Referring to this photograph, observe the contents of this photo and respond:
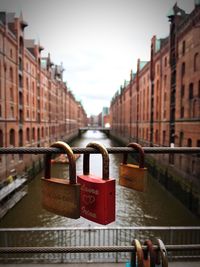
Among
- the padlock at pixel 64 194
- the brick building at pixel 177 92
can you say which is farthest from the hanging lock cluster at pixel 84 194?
the brick building at pixel 177 92

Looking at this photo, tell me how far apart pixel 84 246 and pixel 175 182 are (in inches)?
789

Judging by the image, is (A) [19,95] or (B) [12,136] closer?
(B) [12,136]

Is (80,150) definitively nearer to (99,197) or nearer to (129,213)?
(99,197)

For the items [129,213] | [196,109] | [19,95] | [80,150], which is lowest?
[129,213]

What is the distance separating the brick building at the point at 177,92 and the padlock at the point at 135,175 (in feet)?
55.3

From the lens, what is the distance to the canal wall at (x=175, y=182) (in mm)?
16237

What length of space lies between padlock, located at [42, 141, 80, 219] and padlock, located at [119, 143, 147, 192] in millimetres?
500

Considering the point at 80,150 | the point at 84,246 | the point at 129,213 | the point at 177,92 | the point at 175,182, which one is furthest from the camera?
the point at 177,92

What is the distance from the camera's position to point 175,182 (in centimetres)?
2062

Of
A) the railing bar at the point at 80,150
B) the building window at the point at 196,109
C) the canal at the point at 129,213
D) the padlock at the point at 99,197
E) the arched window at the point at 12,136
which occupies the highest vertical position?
the building window at the point at 196,109

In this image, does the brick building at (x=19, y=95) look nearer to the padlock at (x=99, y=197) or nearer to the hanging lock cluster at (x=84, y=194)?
the hanging lock cluster at (x=84, y=194)

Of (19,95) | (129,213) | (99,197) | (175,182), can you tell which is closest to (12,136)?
(19,95)

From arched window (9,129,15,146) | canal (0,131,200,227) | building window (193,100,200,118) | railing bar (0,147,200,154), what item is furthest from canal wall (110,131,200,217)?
arched window (9,129,15,146)

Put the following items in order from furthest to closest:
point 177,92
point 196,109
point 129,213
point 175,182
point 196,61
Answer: point 177,92, point 175,182, point 196,61, point 196,109, point 129,213
